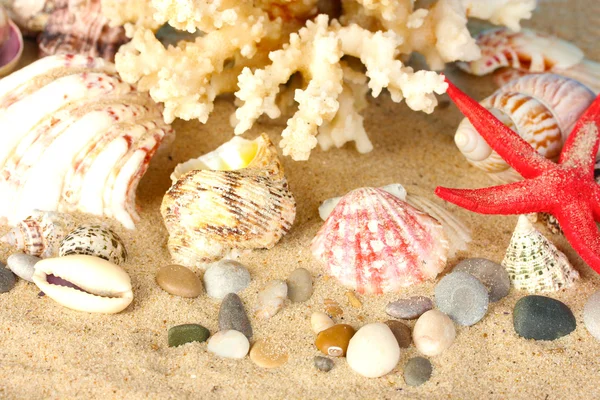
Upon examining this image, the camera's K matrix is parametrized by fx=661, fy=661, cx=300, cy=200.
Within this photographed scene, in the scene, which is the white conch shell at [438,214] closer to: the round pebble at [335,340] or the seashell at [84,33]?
the round pebble at [335,340]

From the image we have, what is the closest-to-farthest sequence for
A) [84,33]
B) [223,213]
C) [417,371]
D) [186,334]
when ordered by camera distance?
[417,371] < [186,334] < [223,213] < [84,33]

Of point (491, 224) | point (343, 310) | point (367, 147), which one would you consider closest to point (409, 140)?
point (367, 147)

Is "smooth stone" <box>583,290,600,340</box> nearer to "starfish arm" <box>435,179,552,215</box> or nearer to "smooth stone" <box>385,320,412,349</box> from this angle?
"starfish arm" <box>435,179,552,215</box>

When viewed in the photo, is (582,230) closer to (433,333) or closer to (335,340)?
→ (433,333)

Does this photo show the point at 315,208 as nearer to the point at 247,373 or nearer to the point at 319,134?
the point at 319,134

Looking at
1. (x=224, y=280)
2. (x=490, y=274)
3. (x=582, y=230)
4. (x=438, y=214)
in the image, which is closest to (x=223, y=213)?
(x=224, y=280)

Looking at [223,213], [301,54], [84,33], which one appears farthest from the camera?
[84,33]

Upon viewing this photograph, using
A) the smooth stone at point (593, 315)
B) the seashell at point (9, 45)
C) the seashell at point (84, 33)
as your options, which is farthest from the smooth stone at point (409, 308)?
the seashell at point (9, 45)

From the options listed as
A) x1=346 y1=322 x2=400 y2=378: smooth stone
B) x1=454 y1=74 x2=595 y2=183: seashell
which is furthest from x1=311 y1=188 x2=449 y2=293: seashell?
x1=454 y1=74 x2=595 y2=183: seashell
